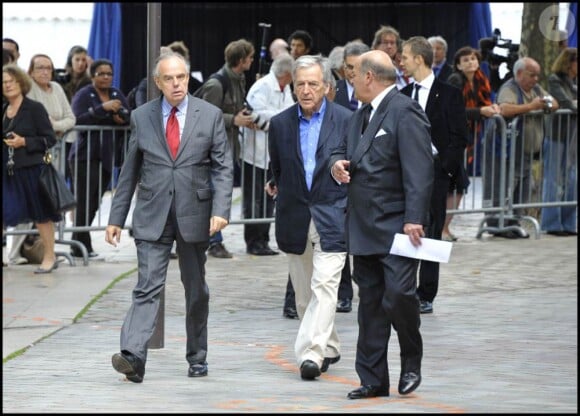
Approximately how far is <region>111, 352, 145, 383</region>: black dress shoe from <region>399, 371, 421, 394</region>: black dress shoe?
4.98ft

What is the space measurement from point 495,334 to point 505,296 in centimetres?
198

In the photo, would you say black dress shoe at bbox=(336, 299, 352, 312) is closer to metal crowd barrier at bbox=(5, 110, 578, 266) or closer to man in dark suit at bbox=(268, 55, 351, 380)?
man in dark suit at bbox=(268, 55, 351, 380)

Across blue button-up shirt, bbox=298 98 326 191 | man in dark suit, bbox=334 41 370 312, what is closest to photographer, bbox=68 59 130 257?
man in dark suit, bbox=334 41 370 312

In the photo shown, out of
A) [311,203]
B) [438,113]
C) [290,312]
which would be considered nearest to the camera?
[311,203]

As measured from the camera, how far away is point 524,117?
1620 cm

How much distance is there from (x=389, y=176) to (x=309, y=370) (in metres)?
1.33

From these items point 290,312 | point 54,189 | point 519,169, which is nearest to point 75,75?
point 54,189

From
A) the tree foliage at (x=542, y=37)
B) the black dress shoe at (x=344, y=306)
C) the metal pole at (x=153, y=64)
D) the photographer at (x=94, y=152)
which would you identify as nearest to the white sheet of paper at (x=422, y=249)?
the metal pole at (x=153, y=64)

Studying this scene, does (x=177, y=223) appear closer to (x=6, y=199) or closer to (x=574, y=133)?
(x=6, y=199)

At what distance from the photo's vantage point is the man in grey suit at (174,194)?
27.8ft

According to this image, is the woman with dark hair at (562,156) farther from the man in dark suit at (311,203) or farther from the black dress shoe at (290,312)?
the man in dark suit at (311,203)

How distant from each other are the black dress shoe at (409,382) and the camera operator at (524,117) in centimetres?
845

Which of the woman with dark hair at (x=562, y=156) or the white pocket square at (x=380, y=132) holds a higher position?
the white pocket square at (x=380, y=132)

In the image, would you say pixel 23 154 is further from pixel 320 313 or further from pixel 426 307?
pixel 320 313
